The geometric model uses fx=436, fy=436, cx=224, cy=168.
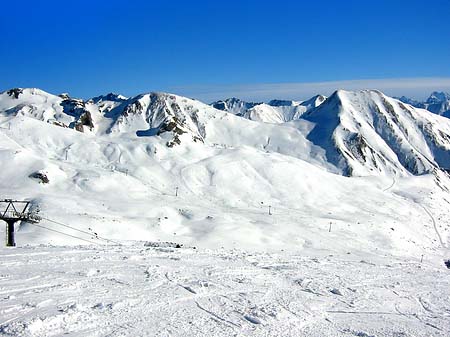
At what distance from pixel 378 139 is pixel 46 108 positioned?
13792 cm

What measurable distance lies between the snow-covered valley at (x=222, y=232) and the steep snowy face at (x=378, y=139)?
0.86 meters

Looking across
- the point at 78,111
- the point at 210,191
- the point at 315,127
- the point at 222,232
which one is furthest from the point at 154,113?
the point at 222,232

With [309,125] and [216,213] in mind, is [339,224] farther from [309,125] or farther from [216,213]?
[309,125]

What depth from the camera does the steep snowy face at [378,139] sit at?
15462 centimetres

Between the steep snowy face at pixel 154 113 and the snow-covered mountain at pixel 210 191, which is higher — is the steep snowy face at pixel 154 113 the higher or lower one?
the higher one

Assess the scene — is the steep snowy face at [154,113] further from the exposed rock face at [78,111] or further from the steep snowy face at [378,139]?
the steep snowy face at [378,139]

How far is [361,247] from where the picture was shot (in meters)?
56.0

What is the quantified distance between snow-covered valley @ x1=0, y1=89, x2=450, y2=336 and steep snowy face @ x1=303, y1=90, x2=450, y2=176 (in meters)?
0.86

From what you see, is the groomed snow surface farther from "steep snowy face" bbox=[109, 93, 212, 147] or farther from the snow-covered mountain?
"steep snowy face" bbox=[109, 93, 212, 147]

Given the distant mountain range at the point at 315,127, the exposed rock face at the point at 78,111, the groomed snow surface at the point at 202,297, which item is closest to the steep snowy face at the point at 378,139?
the distant mountain range at the point at 315,127

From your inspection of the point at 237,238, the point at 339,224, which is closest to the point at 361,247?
the point at 339,224

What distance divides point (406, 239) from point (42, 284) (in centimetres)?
6030

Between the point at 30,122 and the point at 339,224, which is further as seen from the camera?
the point at 30,122

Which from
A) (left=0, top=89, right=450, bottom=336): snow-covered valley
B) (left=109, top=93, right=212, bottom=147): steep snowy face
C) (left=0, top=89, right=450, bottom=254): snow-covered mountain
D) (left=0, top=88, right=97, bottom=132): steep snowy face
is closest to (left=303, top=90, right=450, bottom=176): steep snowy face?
(left=0, top=89, right=450, bottom=336): snow-covered valley
